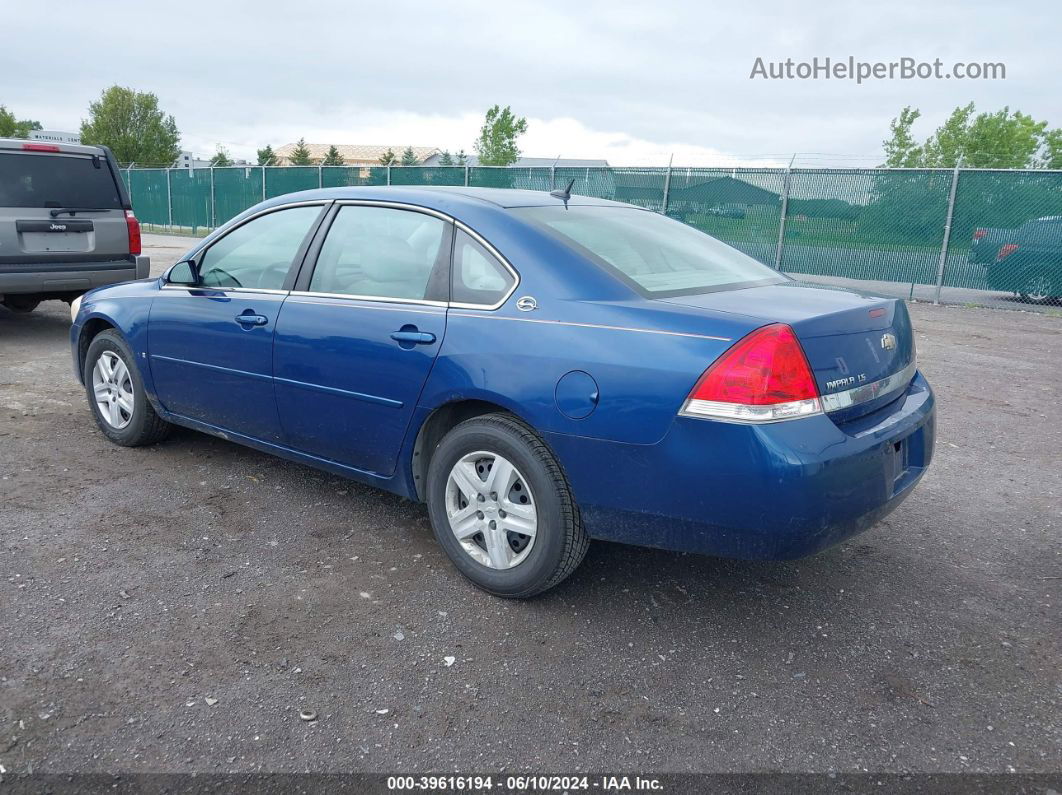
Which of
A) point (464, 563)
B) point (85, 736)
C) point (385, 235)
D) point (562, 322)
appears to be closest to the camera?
point (85, 736)

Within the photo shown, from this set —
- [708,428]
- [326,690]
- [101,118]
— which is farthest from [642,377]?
[101,118]

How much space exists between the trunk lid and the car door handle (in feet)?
3.08

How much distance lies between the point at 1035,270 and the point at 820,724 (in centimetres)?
1318

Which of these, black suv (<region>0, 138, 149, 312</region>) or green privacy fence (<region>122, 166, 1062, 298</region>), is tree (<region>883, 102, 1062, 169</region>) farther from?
black suv (<region>0, 138, 149, 312</region>)

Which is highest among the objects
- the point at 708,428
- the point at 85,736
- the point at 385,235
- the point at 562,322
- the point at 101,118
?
the point at 101,118

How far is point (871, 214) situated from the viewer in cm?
1491

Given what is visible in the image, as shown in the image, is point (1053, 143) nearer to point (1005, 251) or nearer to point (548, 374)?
point (1005, 251)

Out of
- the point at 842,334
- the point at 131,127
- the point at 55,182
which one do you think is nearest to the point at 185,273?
the point at 842,334

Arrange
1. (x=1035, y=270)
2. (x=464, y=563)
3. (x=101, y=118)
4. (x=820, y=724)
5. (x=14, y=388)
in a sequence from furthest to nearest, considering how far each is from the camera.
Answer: (x=101, y=118), (x=1035, y=270), (x=14, y=388), (x=464, y=563), (x=820, y=724)

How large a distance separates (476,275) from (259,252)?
4.84 feet

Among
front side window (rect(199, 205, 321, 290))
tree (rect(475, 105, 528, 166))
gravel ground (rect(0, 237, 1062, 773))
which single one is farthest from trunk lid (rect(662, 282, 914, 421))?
tree (rect(475, 105, 528, 166))

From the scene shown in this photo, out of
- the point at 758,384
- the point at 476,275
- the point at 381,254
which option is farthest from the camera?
the point at 381,254

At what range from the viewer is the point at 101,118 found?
60.6 metres

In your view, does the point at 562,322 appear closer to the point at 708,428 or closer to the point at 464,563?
the point at 708,428
